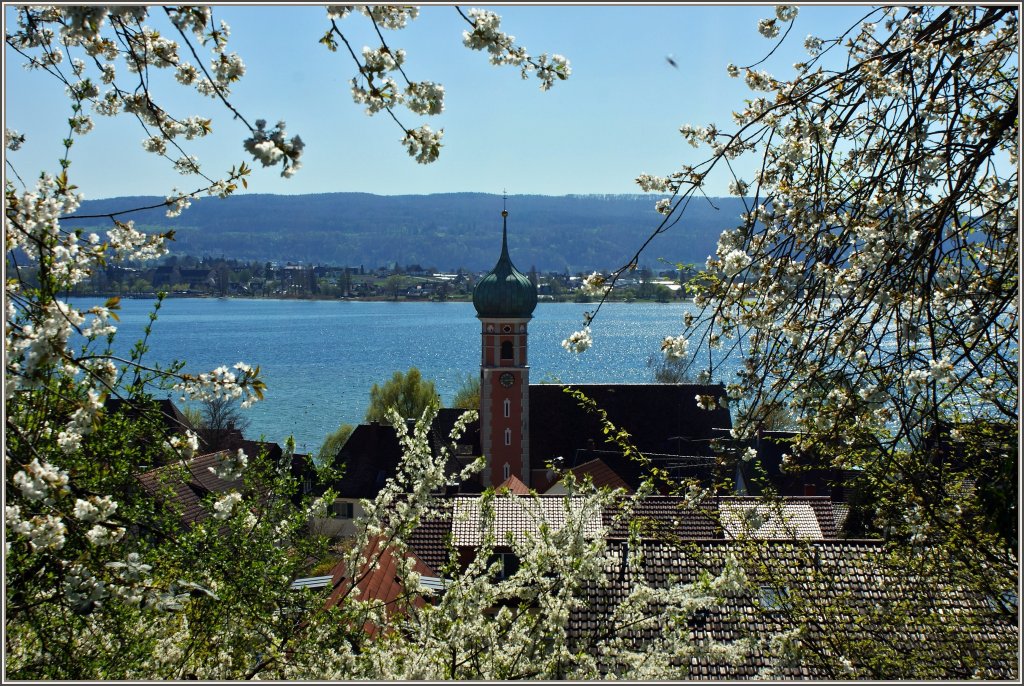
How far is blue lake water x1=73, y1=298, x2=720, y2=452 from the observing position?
39403 millimetres

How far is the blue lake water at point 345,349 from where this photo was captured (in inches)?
1551

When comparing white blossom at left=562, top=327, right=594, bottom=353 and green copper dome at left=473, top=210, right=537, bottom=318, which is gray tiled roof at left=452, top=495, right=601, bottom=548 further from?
green copper dome at left=473, top=210, right=537, bottom=318

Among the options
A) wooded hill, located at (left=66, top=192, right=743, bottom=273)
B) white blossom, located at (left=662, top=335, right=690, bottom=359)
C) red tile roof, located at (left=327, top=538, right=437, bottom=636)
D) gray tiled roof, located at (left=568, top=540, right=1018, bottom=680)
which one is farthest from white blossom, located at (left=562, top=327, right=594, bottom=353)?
wooded hill, located at (left=66, top=192, right=743, bottom=273)

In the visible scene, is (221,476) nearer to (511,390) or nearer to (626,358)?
(511,390)

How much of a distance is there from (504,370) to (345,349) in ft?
148

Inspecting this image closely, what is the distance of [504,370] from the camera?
87.7 ft

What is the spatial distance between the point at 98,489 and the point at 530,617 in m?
2.21

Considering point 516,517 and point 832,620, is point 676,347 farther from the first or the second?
point 516,517

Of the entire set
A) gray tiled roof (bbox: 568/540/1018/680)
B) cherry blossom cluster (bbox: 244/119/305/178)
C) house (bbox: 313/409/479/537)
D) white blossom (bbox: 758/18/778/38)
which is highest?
white blossom (bbox: 758/18/778/38)

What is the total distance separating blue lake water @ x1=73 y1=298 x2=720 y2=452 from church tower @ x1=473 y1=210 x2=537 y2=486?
8.65 feet

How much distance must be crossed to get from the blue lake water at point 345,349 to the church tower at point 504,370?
2.64 m

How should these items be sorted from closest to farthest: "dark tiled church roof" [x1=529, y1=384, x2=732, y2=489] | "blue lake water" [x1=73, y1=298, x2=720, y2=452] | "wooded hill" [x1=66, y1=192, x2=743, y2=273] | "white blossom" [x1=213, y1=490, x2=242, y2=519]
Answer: "white blossom" [x1=213, y1=490, x2=242, y2=519] < "dark tiled church roof" [x1=529, y1=384, x2=732, y2=489] < "blue lake water" [x1=73, y1=298, x2=720, y2=452] < "wooded hill" [x1=66, y1=192, x2=743, y2=273]

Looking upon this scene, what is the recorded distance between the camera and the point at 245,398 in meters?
2.78

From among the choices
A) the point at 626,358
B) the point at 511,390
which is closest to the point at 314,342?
the point at 626,358
